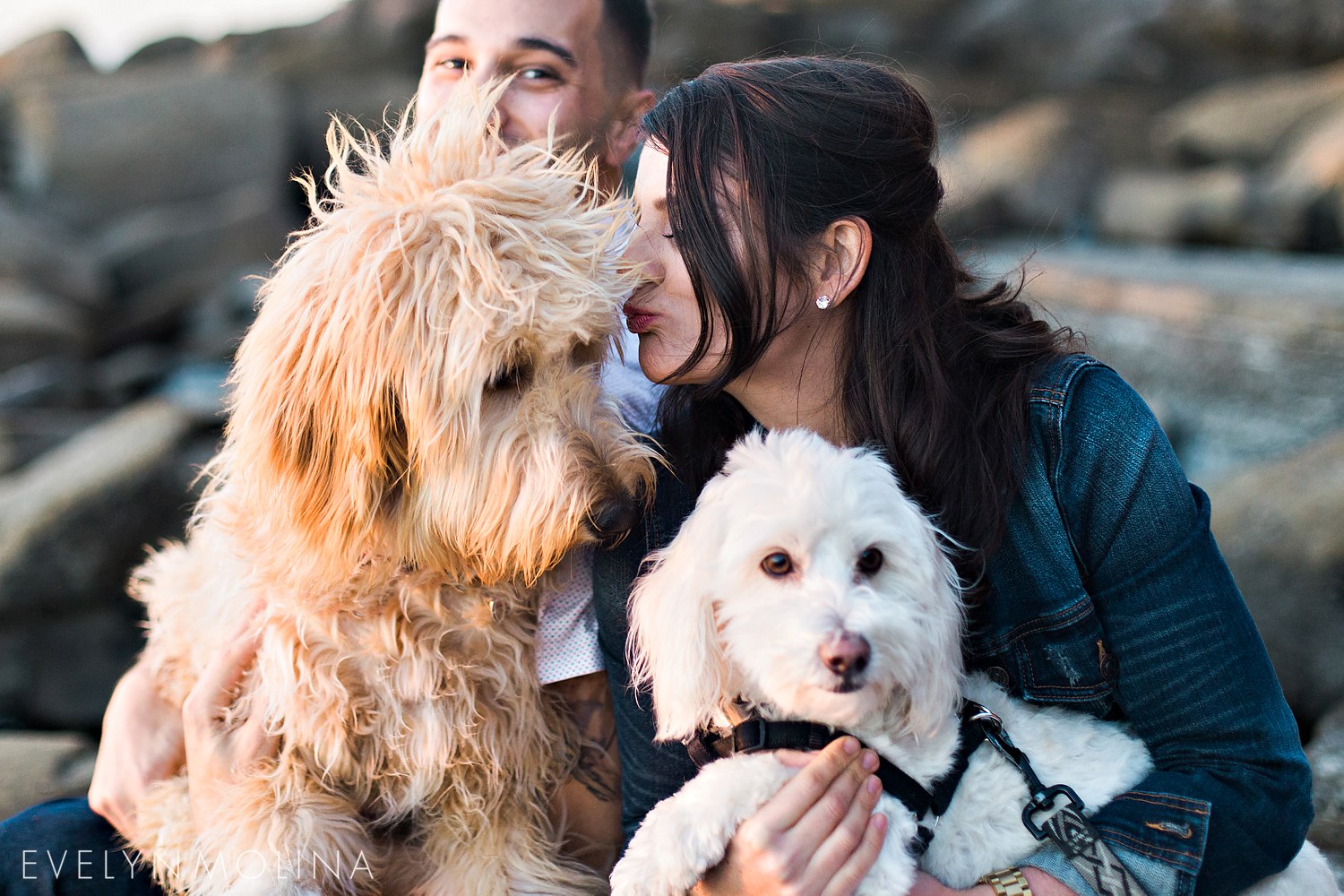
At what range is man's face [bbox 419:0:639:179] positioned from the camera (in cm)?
295

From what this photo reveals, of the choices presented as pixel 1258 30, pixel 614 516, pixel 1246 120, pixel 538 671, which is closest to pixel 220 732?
pixel 538 671

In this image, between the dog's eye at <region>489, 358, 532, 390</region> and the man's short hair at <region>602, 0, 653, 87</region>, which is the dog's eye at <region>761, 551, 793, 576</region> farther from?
the man's short hair at <region>602, 0, 653, 87</region>

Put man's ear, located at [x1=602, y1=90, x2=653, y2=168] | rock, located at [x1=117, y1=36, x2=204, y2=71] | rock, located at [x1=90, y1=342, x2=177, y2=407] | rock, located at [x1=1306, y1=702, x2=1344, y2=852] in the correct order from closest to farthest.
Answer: rock, located at [x1=1306, y1=702, x2=1344, y2=852] < man's ear, located at [x1=602, y1=90, x2=653, y2=168] < rock, located at [x1=90, y1=342, x2=177, y2=407] < rock, located at [x1=117, y1=36, x2=204, y2=71]

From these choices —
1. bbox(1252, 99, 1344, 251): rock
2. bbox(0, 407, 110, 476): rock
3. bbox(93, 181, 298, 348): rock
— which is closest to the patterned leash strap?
bbox(0, 407, 110, 476): rock

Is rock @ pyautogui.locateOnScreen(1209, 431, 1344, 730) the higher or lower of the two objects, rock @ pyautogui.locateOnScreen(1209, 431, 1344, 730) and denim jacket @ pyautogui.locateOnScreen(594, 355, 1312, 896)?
the lower

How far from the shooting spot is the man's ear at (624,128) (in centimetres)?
321

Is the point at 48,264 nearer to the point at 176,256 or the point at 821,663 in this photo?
the point at 176,256

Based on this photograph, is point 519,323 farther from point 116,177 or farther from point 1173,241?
point 116,177

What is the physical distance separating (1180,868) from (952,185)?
1600mm

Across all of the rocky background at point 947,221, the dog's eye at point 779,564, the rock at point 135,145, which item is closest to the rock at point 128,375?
the rocky background at point 947,221

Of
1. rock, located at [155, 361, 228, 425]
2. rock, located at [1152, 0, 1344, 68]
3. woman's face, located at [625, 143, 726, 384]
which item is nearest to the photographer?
woman's face, located at [625, 143, 726, 384]

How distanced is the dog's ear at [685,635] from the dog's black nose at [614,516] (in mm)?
287

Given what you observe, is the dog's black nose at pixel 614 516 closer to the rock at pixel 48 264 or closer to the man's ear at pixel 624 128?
the man's ear at pixel 624 128

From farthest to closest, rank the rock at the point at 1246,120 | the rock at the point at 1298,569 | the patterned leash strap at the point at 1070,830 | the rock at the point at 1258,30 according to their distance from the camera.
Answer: the rock at the point at 1258,30
the rock at the point at 1246,120
the rock at the point at 1298,569
the patterned leash strap at the point at 1070,830
